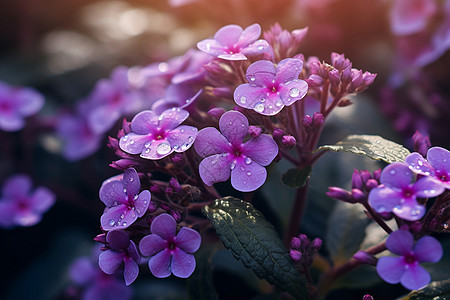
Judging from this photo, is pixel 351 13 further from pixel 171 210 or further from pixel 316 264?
pixel 171 210

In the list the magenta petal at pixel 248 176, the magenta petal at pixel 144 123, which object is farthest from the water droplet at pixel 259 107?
the magenta petal at pixel 144 123

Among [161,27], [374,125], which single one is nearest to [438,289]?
[374,125]

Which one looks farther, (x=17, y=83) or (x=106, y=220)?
(x=17, y=83)

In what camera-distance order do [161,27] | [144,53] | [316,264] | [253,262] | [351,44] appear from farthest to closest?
[161,27], [144,53], [351,44], [316,264], [253,262]

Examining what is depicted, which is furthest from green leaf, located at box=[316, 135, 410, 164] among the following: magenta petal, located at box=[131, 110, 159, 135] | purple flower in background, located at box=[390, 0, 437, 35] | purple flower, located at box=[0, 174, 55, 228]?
purple flower, located at box=[0, 174, 55, 228]

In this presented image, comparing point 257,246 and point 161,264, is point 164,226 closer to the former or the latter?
point 161,264
